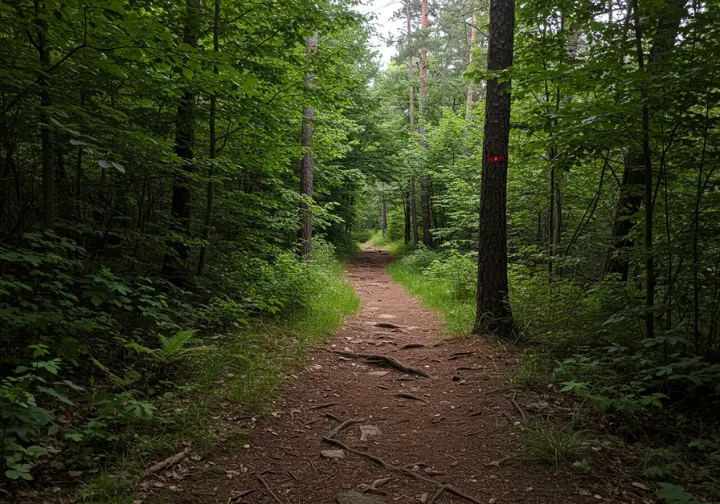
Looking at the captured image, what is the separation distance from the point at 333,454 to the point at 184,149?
192 inches

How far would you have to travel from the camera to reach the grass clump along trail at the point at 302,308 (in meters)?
2.96

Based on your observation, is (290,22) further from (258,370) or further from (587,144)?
(258,370)

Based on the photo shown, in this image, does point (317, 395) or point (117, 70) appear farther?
point (317, 395)

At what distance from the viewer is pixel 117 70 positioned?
346 cm

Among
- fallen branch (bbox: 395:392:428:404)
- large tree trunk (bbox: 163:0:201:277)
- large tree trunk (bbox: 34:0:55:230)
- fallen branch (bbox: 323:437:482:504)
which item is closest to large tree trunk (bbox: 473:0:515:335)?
fallen branch (bbox: 395:392:428:404)

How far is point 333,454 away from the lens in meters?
3.38

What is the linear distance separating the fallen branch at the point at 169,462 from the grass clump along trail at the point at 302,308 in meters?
0.01

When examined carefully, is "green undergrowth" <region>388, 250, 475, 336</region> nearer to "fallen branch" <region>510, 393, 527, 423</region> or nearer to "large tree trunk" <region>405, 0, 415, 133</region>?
"fallen branch" <region>510, 393, 527, 423</region>

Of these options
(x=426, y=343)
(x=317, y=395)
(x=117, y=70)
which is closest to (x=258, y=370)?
(x=317, y=395)

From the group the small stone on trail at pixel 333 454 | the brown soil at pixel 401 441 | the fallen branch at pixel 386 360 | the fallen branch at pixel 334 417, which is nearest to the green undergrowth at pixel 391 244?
the fallen branch at pixel 386 360

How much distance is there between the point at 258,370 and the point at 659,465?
399 centimetres

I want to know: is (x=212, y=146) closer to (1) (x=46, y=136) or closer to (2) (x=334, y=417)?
(1) (x=46, y=136)

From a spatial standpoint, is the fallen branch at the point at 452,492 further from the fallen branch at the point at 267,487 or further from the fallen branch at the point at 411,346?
the fallen branch at the point at 411,346

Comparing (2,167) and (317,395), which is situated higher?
(2,167)
